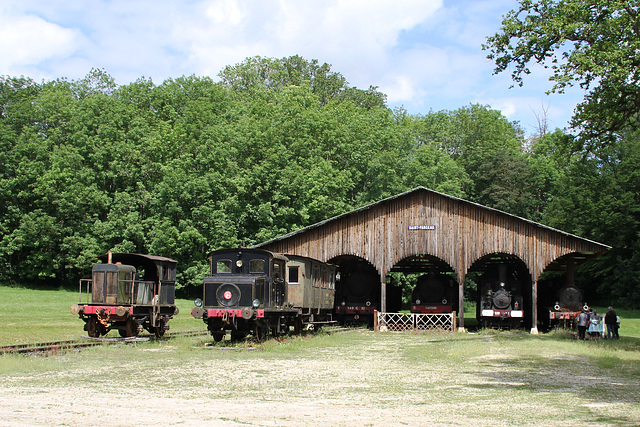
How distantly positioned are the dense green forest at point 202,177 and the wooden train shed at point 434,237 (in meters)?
14.8

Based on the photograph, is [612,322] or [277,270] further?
[612,322]

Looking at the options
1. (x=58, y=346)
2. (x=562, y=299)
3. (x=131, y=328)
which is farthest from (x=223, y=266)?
(x=562, y=299)

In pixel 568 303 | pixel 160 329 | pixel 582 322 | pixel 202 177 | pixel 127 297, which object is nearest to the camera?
pixel 127 297

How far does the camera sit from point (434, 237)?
113 feet

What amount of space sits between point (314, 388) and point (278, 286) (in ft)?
37.0

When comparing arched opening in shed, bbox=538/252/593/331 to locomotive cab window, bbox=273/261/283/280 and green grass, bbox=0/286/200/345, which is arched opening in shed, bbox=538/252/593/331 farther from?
green grass, bbox=0/286/200/345

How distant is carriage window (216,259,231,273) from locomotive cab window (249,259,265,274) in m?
0.71

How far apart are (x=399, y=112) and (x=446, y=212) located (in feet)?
162

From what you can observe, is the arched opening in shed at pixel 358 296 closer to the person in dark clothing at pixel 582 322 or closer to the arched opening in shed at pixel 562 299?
the arched opening in shed at pixel 562 299

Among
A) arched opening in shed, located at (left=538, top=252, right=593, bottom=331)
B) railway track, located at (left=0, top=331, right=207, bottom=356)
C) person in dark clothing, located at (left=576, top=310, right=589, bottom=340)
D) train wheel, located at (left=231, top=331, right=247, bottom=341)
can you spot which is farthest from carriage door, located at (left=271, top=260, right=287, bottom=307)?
arched opening in shed, located at (left=538, top=252, right=593, bottom=331)

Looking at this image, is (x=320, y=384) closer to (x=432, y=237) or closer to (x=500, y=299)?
(x=432, y=237)

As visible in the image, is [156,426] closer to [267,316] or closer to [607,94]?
[267,316]

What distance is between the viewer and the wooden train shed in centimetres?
3344

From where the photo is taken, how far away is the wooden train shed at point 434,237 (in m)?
33.4
